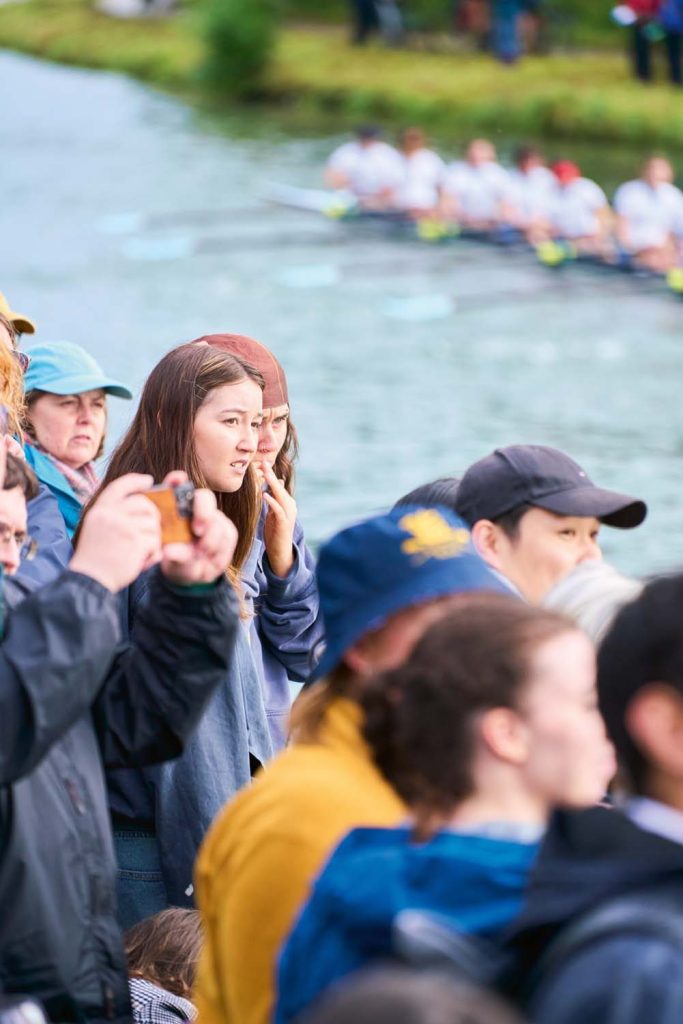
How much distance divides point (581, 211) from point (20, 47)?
2485 centimetres

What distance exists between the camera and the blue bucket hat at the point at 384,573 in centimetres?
175

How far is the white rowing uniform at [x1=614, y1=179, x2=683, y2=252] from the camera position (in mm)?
13766

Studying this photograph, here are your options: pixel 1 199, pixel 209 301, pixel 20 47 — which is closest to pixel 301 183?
pixel 1 199

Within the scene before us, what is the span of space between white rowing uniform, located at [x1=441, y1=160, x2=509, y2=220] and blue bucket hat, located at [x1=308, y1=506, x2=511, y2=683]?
46.7 feet

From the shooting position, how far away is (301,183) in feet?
67.8

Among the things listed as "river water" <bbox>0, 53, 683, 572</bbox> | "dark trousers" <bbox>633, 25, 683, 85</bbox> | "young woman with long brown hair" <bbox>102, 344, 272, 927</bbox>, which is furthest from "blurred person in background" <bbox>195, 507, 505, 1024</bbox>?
"dark trousers" <bbox>633, 25, 683, 85</bbox>

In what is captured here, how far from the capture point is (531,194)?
1523cm

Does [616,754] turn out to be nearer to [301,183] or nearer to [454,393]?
[454,393]

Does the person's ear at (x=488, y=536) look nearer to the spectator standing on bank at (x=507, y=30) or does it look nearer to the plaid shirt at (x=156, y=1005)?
the plaid shirt at (x=156, y=1005)

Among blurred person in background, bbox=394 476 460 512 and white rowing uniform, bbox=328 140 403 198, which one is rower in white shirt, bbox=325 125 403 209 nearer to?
white rowing uniform, bbox=328 140 403 198

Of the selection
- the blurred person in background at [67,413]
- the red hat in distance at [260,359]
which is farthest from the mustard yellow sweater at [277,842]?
the blurred person in background at [67,413]

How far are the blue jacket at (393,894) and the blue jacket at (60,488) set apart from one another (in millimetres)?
1757

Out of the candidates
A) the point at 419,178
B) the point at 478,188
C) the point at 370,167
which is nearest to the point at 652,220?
the point at 478,188

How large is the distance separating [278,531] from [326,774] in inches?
51.8
